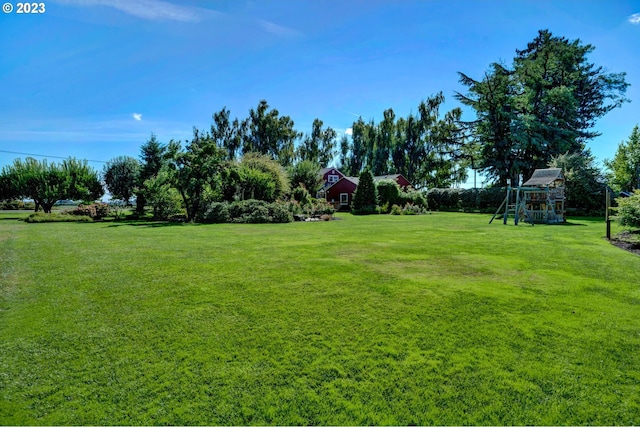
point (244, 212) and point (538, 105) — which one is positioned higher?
point (538, 105)

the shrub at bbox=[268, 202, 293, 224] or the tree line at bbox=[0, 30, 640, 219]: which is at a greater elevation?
the tree line at bbox=[0, 30, 640, 219]

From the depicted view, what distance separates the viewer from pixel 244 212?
19.9m

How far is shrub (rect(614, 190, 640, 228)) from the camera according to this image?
385 inches

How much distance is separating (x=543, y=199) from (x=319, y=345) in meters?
21.9

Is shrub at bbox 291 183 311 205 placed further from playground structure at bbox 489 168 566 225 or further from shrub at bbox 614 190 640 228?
shrub at bbox 614 190 640 228

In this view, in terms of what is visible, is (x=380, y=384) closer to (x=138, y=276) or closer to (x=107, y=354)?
(x=107, y=354)

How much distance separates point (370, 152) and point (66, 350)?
56610mm

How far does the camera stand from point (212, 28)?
1152cm

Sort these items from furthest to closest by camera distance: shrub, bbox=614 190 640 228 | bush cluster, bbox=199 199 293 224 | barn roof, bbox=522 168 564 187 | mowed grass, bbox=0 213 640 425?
barn roof, bbox=522 168 564 187 < bush cluster, bbox=199 199 293 224 < shrub, bbox=614 190 640 228 < mowed grass, bbox=0 213 640 425

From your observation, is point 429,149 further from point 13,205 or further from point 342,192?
point 13,205

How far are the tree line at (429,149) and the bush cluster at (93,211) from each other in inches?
112
